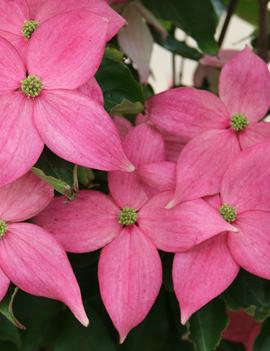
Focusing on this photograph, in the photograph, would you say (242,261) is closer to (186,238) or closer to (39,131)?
(186,238)

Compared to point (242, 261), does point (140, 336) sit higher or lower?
lower

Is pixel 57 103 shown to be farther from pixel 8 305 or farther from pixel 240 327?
pixel 240 327

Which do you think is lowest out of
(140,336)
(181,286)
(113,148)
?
(140,336)

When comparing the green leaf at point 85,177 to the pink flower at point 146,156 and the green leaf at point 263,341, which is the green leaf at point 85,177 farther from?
the green leaf at point 263,341

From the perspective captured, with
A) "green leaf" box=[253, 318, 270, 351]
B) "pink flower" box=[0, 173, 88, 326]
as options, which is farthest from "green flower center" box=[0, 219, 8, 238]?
"green leaf" box=[253, 318, 270, 351]

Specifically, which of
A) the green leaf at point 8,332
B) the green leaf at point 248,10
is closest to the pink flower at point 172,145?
the green leaf at point 8,332

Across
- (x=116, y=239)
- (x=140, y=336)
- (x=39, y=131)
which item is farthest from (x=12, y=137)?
(x=140, y=336)

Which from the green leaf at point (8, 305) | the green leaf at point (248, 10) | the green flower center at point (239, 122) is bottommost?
the green leaf at point (8, 305)
